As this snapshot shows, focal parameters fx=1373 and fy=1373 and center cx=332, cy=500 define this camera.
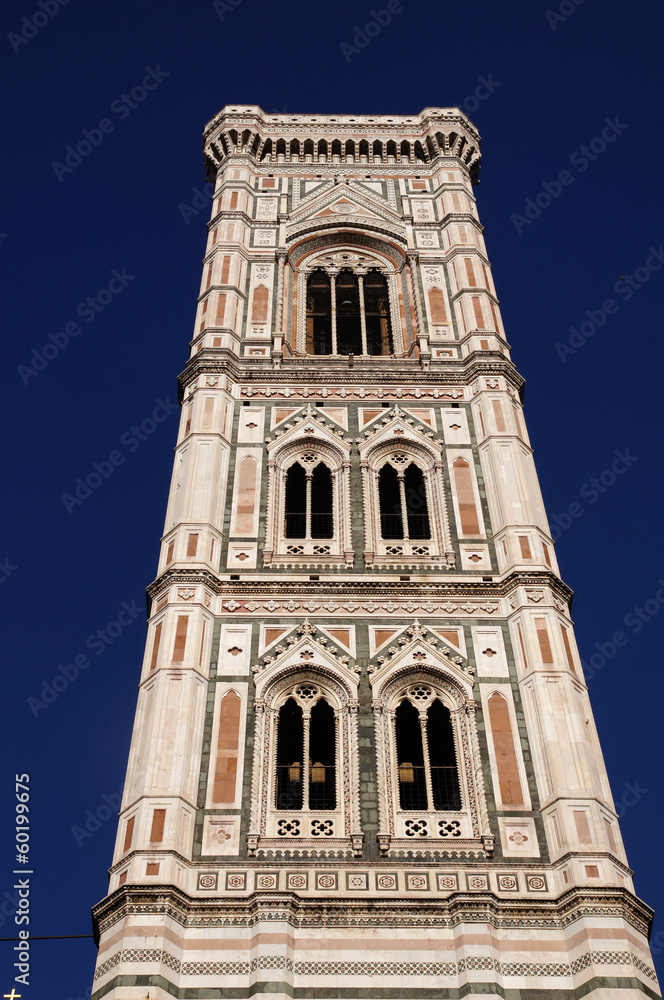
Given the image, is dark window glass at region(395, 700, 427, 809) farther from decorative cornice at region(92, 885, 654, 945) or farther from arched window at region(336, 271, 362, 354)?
arched window at region(336, 271, 362, 354)

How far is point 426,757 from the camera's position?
16578mm

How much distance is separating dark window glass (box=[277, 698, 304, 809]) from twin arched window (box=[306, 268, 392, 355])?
927cm

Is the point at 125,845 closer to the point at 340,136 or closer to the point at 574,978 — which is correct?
the point at 574,978

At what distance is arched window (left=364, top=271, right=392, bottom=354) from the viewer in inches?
1022

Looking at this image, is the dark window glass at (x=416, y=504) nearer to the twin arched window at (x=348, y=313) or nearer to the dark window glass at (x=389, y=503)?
the dark window glass at (x=389, y=503)

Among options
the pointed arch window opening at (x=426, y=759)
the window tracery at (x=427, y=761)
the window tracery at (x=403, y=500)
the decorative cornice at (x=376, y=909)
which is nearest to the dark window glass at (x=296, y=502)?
the window tracery at (x=403, y=500)

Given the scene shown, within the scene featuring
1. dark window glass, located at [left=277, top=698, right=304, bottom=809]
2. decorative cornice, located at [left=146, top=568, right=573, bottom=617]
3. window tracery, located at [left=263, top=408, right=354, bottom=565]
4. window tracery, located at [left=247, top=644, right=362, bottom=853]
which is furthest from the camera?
window tracery, located at [left=263, top=408, right=354, bottom=565]

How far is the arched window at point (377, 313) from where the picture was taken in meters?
26.0

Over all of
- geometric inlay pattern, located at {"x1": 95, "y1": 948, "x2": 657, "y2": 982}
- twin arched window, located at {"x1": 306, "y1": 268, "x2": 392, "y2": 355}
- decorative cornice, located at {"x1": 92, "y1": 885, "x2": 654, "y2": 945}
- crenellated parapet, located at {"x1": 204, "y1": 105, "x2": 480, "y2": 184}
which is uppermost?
crenellated parapet, located at {"x1": 204, "y1": 105, "x2": 480, "y2": 184}

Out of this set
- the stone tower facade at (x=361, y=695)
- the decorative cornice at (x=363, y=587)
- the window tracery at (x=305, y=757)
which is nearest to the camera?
the stone tower facade at (x=361, y=695)

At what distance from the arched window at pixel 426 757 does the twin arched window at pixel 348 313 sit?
9335mm

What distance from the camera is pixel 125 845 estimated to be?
15406 millimetres

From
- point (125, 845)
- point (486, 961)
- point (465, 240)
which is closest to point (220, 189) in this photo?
point (465, 240)

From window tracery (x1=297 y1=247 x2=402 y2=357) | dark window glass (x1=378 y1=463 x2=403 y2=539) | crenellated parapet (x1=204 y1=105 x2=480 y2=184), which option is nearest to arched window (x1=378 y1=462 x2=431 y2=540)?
dark window glass (x1=378 y1=463 x2=403 y2=539)
